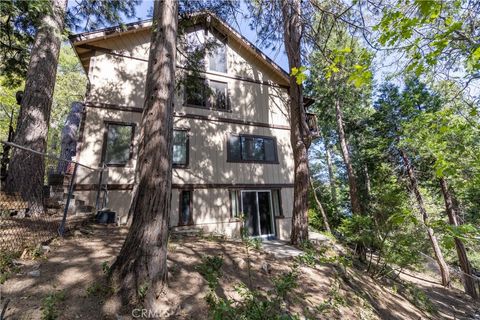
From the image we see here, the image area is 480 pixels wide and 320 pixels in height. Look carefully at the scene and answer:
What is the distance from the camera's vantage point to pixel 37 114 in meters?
5.34

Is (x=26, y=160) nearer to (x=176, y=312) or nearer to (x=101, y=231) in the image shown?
(x=101, y=231)

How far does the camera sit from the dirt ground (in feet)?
8.75

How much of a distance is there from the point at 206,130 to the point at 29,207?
20.0 ft

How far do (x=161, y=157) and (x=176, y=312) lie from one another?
2140mm

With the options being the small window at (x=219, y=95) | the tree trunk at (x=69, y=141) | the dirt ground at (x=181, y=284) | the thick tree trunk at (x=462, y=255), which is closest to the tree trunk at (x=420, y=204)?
the thick tree trunk at (x=462, y=255)

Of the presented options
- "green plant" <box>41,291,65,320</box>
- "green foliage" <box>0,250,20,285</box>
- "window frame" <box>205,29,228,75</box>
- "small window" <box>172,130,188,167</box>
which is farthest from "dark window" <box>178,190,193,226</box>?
"window frame" <box>205,29,228,75</box>

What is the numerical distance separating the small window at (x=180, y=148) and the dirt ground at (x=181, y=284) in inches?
140

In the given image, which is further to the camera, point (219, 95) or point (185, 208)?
point (219, 95)

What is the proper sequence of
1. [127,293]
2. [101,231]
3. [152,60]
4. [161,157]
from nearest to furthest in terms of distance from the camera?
1. [127,293]
2. [161,157]
3. [152,60]
4. [101,231]

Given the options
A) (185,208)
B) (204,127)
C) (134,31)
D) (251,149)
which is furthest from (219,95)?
(185,208)

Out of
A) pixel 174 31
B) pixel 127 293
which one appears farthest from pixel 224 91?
pixel 127 293

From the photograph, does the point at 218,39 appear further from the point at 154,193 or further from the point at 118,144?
the point at 154,193

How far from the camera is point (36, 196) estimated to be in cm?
505

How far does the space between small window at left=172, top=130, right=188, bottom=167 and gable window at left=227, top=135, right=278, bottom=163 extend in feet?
6.10
